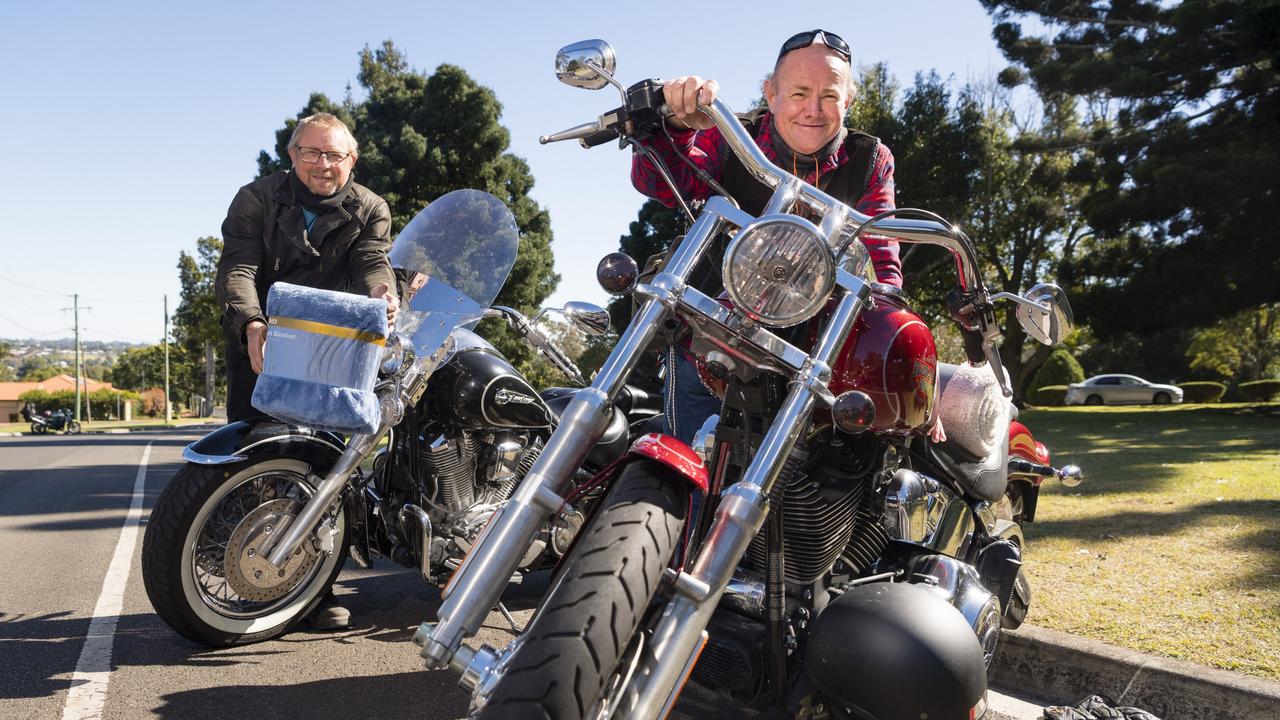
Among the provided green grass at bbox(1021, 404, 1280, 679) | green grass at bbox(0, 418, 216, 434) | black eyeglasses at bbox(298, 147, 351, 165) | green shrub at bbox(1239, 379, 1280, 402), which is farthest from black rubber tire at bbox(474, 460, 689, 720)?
green shrub at bbox(1239, 379, 1280, 402)

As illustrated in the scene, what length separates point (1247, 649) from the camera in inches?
115

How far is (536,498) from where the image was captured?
160cm

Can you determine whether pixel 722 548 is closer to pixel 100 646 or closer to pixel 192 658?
pixel 192 658

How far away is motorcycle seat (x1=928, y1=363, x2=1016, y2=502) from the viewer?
2789 mm

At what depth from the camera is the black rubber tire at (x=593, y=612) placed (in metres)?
1.37

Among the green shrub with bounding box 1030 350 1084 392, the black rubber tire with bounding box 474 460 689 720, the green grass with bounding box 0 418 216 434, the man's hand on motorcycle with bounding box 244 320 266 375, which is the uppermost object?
the black rubber tire with bounding box 474 460 689 720

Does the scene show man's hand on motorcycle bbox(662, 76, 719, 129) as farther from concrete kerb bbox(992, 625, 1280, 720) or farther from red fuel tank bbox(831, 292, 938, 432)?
concrete kerb bbox(992, 625, 1280, 720)

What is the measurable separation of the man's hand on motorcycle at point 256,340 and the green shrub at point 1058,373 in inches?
1623

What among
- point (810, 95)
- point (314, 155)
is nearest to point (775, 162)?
point (810, 95)

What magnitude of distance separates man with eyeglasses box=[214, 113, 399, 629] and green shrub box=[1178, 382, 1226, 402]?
42391 millimetres

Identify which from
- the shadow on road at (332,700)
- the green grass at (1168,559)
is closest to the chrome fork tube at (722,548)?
the shadow on road at (332,700)

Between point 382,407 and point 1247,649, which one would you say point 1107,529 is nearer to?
point 1247,649

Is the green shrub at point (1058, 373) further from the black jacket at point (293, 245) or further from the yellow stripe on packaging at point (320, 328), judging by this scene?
the yellow stripe on packaging at point (320, 328)

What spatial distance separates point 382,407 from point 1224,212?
20.4 meters
